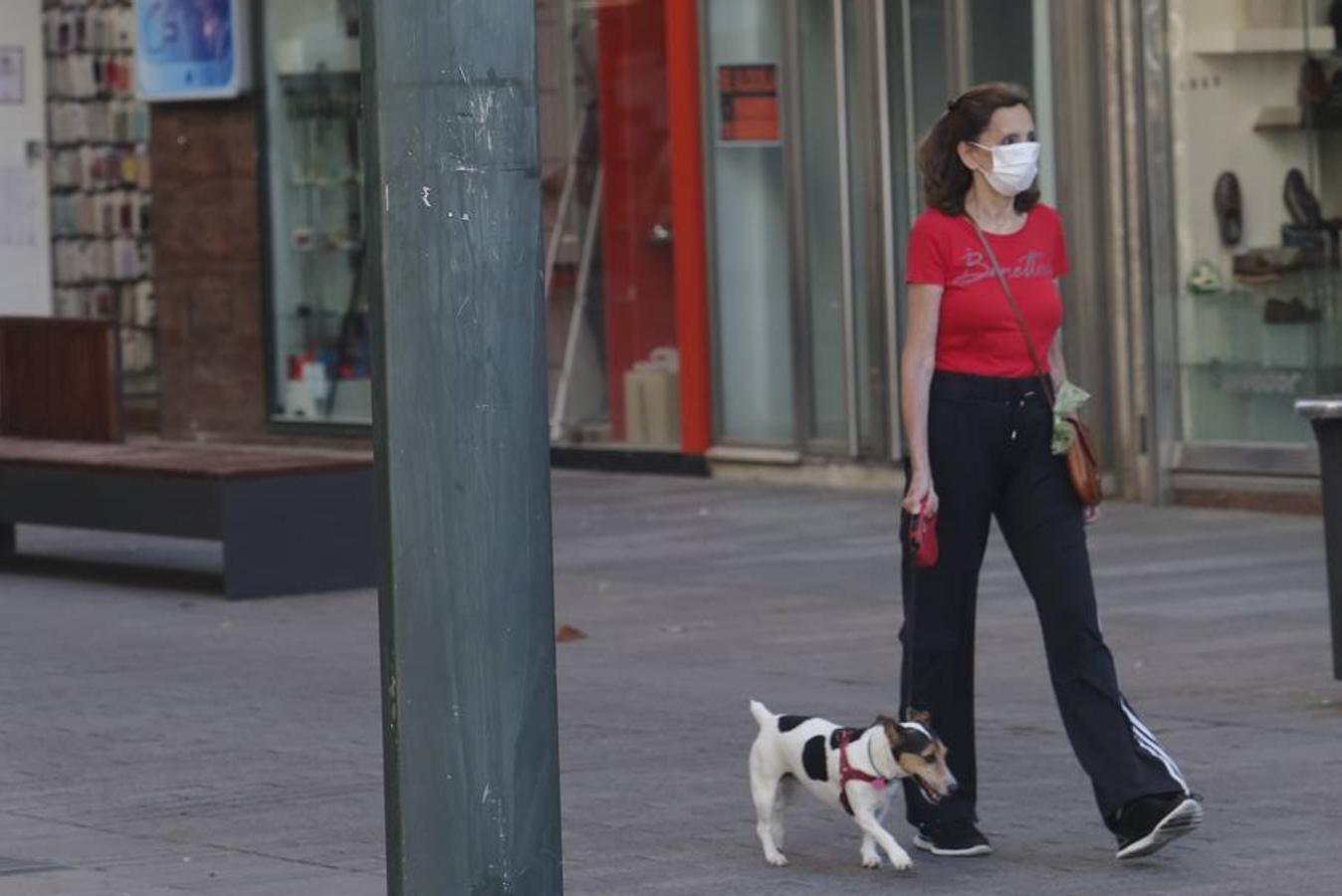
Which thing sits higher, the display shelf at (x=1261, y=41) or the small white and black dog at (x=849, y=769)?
the display shelf at (x=1261, y=41)

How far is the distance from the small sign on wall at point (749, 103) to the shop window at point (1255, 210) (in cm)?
304

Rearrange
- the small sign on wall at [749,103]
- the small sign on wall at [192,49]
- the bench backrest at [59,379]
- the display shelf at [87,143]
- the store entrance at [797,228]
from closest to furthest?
the bench backrest at [59,379], the store entrance at [797,228], the small sign on wall at [749,103], the small sign on wall at [192,49], the display shelf at [87,143]

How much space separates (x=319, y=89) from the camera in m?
21.7

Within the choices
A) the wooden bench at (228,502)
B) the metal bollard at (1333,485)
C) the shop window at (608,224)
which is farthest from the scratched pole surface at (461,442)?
the shop window at (608,224)

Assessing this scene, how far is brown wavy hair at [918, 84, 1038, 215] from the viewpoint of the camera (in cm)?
731

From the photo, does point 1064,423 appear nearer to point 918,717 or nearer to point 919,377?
point 919,377

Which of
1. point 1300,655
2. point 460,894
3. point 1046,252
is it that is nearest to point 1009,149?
point 1046,252

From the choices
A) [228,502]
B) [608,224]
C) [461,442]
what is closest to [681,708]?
[228,502]

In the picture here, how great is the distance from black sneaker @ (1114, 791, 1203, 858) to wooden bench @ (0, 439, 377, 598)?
6505 mm

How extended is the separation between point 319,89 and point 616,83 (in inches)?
128

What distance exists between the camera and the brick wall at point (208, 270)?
72.9 ft

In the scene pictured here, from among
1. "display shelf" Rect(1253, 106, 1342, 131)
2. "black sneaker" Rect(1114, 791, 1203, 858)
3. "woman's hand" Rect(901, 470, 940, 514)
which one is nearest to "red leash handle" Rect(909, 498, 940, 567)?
"woman's hand" Rect(901, 470, 940, 514)

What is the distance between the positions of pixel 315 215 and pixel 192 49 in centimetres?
156

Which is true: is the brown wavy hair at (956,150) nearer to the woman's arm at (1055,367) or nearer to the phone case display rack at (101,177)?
the woman's arm at (1055,367)
